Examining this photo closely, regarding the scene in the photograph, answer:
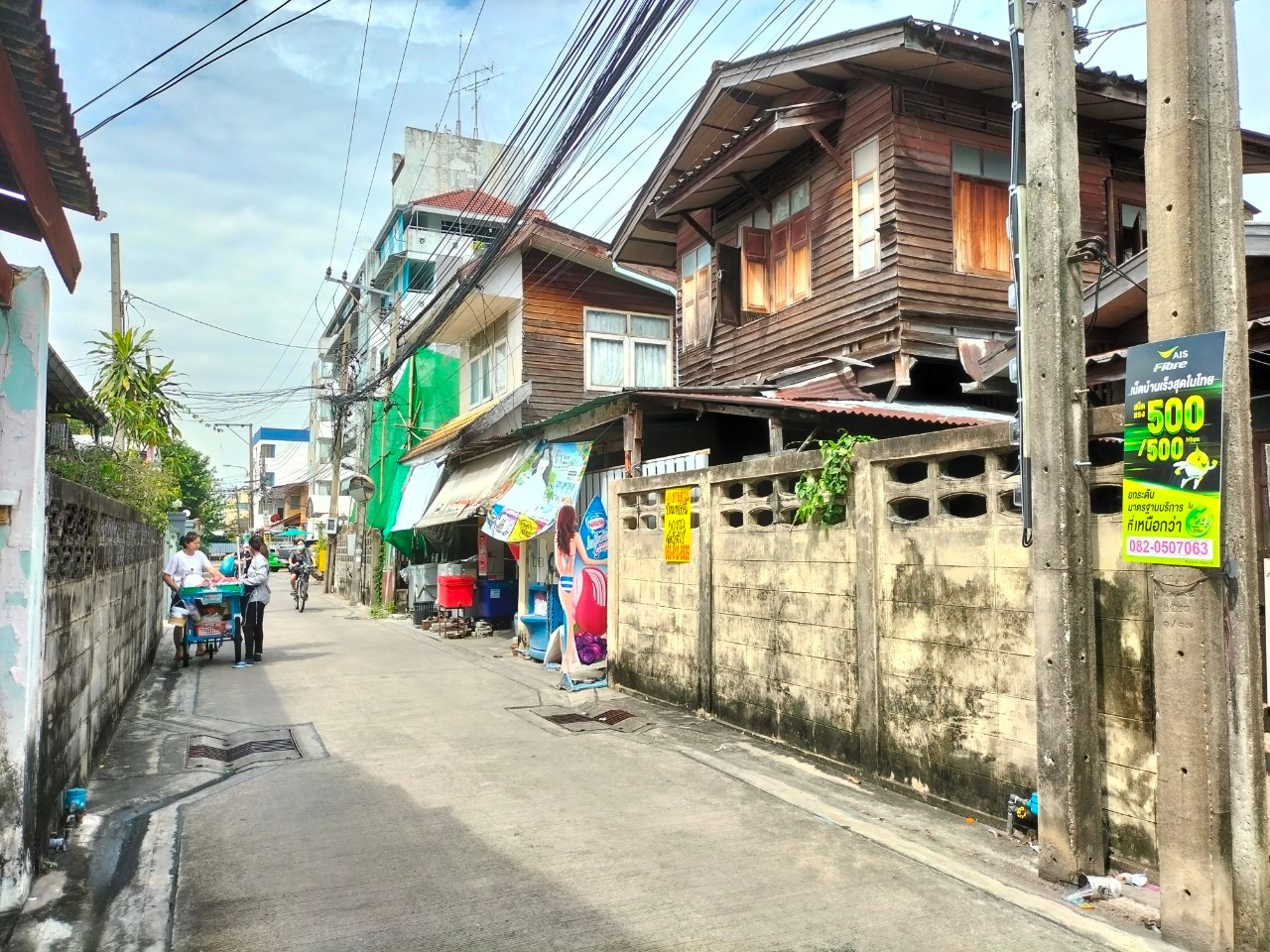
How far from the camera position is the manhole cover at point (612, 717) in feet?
28.0

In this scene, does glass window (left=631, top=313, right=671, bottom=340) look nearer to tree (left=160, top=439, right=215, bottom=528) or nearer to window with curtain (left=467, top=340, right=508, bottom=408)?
window with curtain (left=467, top=340, right=508, bottom=408)

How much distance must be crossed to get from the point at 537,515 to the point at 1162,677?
894cm

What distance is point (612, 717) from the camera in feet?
28.5

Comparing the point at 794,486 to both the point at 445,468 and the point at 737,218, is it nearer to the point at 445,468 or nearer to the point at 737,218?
the point at 737,218

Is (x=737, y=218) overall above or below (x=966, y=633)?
above

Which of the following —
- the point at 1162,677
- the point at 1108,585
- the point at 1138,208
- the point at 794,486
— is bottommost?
the point at 1162,677

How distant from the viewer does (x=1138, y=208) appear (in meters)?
12.8

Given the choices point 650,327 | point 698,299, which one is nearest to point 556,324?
point 650,327

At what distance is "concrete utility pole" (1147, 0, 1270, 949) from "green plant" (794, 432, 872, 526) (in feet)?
8.62

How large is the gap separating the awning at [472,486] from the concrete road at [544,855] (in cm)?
567

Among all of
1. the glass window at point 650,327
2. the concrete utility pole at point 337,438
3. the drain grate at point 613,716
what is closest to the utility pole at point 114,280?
the concrete utility pole at point 337,438

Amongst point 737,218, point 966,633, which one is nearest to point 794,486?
point 966,633

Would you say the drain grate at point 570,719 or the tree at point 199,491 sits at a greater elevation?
the tree at point 199,491

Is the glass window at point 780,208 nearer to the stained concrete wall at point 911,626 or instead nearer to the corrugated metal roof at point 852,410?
the corrugated metal roof at point 852,410
